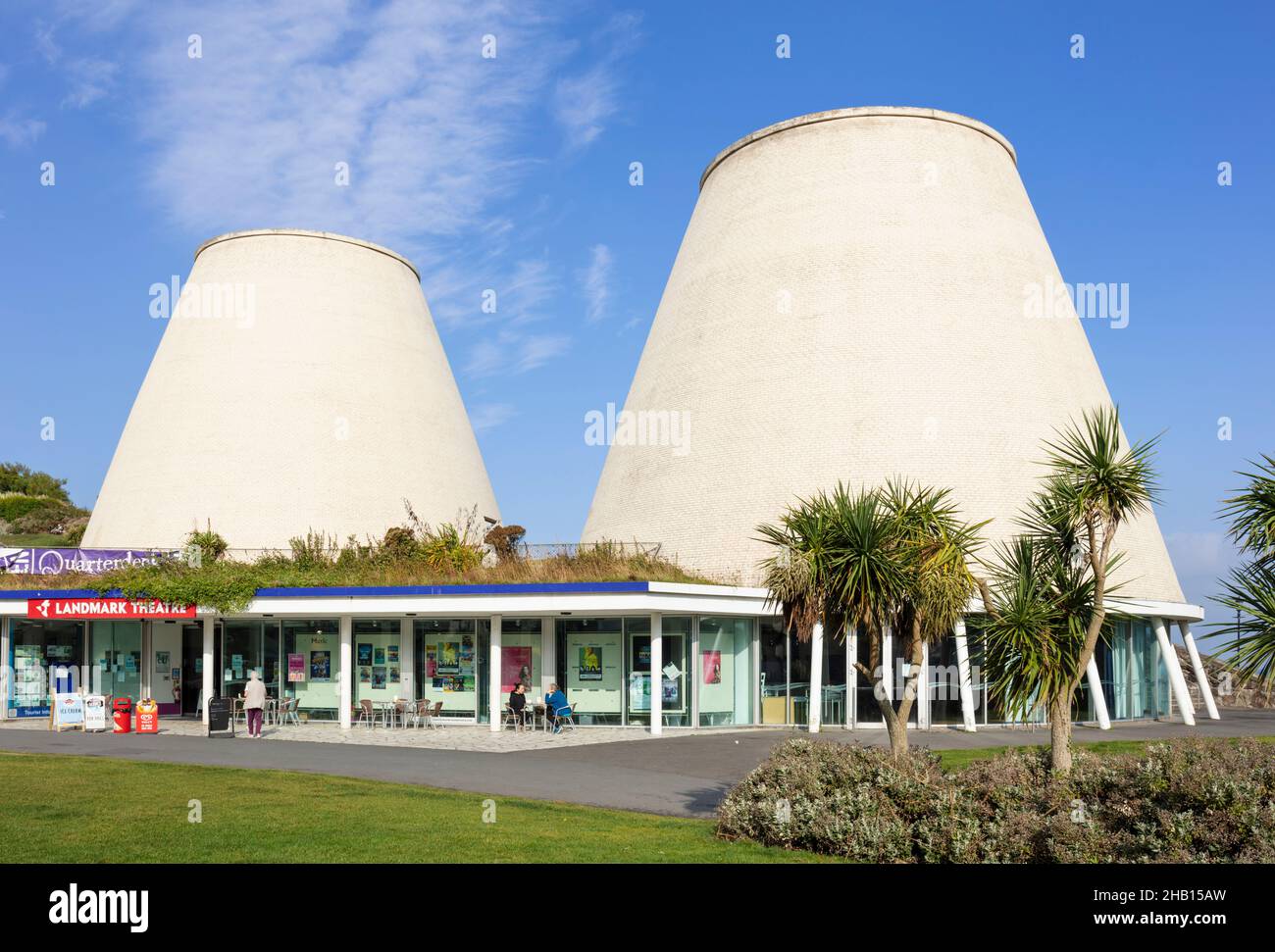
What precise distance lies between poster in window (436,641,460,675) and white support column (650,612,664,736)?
5252 millimetres

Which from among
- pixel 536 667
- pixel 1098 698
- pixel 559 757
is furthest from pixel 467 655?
pixel 1098 698

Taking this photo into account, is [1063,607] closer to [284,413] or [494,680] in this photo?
[494,680]

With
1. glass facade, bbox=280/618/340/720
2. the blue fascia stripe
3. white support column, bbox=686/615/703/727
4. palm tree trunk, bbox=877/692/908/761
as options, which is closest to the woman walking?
the blue fascia stripe

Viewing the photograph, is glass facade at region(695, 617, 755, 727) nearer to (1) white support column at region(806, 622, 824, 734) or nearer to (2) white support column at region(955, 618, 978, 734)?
(1) white support column at region(806, 622, 824, 734)

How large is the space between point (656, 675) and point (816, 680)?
4.02 metres

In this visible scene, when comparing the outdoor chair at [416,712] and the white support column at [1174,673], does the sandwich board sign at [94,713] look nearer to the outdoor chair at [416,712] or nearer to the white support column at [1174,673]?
the outdoor chair at [416,712]

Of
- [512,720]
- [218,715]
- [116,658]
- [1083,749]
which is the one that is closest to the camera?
[1083,749]

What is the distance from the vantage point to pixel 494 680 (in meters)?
25.8

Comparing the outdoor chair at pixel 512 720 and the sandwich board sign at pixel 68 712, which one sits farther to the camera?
the outdoor chair at pixel 512 720

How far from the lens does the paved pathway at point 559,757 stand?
51.5 feet

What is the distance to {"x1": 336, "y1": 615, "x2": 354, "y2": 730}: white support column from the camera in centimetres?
2703

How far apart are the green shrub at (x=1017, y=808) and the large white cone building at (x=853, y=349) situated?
51.3 feet

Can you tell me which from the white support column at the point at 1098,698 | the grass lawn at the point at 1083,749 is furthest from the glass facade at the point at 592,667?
the white support column at the point at 1098,698
